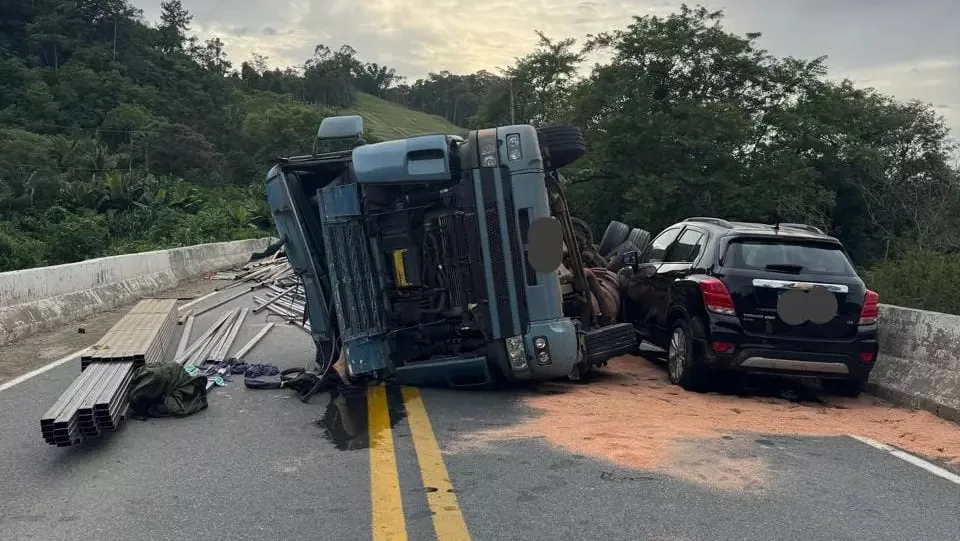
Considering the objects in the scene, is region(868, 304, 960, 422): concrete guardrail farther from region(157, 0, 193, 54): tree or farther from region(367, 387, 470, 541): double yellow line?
region(157, 0, 193, 54): tree

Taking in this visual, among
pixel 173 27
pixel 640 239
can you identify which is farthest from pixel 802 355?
pixel 173 27

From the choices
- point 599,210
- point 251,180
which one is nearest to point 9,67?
point 251,180

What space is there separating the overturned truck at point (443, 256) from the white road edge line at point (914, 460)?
226cm

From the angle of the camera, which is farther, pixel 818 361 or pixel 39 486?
pixel 818 361

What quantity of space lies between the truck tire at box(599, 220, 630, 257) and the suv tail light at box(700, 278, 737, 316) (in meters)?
4.54

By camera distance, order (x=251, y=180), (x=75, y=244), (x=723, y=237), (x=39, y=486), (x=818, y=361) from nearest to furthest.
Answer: (x=39, y=486)
(x=818, y=361)
(x=723, y=237)
(x=75, y=244)
(x=251, y=180)

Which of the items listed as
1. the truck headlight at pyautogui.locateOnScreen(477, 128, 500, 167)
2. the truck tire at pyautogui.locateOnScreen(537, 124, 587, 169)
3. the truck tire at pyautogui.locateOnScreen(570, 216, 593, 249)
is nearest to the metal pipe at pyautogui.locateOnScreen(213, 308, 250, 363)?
the truck headlight at pyautogui.locateOnScreen(477, 128, 500, 167)

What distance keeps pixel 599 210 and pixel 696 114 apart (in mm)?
5697

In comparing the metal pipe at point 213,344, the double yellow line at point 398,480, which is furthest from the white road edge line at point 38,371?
the double yellow line at point 398,480

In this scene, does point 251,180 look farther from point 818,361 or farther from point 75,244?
point 818,361

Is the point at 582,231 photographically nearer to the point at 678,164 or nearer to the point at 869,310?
the point at 869,310

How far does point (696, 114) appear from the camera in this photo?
31.5 m

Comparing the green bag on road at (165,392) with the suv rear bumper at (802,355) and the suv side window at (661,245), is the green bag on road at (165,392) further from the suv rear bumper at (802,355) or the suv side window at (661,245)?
the suv side window at (661,245)

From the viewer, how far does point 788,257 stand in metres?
7.66
